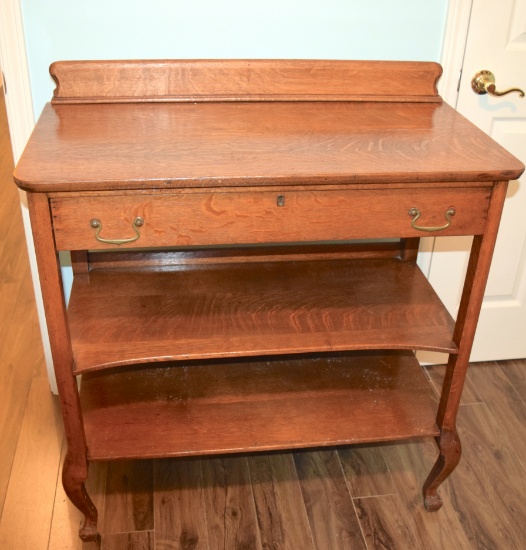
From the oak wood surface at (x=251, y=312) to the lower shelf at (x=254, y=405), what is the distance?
0.83 ft

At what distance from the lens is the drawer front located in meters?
1.41

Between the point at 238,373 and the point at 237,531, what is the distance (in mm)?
420

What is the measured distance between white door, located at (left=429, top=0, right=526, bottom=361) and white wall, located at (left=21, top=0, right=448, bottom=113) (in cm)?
14

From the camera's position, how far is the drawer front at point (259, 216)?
4.61ft

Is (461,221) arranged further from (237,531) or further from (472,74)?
(237,531)

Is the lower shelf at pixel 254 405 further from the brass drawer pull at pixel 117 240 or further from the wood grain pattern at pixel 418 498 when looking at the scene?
the brass drawer pull at pixel 117 240

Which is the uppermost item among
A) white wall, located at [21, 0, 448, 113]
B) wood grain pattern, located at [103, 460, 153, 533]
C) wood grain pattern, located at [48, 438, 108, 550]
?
white wall, located at [21, 0, 448, 113]

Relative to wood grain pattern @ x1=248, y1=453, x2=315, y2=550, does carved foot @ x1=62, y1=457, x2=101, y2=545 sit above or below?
A: above

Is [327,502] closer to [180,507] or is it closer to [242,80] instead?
[180,507]

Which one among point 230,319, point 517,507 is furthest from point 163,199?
point 517,507

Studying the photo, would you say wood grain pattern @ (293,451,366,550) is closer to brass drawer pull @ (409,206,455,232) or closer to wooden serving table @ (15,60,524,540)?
wooden serving table @ (15,60,524,540)

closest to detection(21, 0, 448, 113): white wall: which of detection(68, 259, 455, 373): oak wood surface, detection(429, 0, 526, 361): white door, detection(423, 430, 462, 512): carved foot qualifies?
detection(429, 0, 526, 361): white door

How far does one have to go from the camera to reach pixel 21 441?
2.11 m

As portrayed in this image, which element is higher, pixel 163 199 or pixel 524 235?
pixel 163 199
